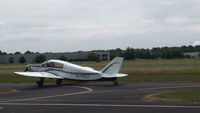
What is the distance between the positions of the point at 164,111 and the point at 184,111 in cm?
73

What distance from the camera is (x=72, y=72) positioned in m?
35.0

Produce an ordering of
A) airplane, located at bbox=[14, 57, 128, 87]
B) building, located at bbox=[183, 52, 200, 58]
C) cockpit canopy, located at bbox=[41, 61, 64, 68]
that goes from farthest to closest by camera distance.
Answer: building, located at bbox=[183, 52, 200, 58] → cockpit canopy, located at bbox=[41, 61, 64, 68] → airplane, located at bbox=[14, 57, 128, 87]

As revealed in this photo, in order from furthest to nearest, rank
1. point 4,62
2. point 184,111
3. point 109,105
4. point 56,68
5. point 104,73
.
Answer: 1. point 4,62
2. point 56,68
3. point 104,73
4. point 109,105
5. point 184,111

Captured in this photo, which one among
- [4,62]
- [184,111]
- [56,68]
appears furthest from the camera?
[4,62]

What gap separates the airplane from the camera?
33688mm

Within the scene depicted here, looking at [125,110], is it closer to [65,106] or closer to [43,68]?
[65,106]

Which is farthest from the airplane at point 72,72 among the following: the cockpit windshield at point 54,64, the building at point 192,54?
the building at point 192,54

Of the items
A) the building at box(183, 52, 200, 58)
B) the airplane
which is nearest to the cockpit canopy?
the airplane

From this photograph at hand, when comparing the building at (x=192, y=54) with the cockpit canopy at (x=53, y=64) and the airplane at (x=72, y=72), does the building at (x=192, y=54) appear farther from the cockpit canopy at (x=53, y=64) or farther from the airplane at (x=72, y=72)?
the airplane at (x=72, y=72)

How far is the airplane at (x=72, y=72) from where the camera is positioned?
33688mm

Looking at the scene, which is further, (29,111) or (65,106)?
(65,106)

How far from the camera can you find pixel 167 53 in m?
186

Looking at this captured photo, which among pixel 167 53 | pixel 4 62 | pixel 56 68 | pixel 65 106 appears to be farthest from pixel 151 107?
pixel 167 53

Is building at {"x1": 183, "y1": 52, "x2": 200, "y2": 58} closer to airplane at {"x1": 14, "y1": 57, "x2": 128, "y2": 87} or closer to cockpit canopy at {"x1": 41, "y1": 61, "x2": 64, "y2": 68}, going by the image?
cockpit canopy at {"x1": 41, "y1": 61, "x2": 64, "y2": 68}
